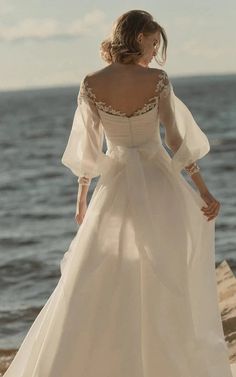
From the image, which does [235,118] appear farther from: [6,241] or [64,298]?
[64,298]

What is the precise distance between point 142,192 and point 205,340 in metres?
0.80

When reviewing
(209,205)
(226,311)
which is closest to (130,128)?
(209,205)

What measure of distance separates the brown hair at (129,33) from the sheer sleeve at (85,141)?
22cm

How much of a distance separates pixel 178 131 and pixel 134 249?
24.2 inches

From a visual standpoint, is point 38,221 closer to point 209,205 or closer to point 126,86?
point 209,205

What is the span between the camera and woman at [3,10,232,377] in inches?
180

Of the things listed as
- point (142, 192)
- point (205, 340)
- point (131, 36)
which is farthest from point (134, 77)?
point (205, 340)

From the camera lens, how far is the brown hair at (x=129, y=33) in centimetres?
454

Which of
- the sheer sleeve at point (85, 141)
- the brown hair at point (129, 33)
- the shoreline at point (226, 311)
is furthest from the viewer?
the shoreline at point (226, 311)

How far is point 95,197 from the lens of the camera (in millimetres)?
4781

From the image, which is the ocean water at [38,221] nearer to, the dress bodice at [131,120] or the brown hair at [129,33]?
the dress bodice at [131,120]

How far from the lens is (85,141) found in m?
4.85

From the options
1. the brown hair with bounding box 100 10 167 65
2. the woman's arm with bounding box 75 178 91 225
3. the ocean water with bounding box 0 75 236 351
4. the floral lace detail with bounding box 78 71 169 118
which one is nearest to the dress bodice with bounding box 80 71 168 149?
the floral lace detail with bounding box 78 71 169 118

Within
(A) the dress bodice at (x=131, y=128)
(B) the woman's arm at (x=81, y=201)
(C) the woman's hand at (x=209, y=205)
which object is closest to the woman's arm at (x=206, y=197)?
(C) the woman's hand at (x=209, y=205)
